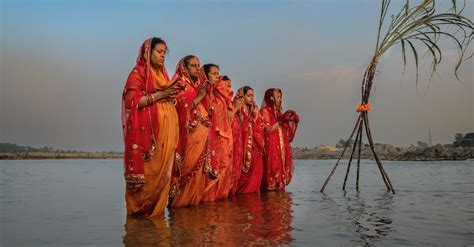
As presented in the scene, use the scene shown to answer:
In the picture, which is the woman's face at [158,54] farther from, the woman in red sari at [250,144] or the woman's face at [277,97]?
the woman's face at [277,97]

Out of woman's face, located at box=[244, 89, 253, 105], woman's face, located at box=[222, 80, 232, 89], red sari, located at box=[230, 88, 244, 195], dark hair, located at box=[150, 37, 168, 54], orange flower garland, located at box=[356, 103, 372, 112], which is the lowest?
red sari, located at box=[230, 88, 244, 195]

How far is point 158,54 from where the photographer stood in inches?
243

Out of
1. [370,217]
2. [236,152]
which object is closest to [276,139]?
[236,152]

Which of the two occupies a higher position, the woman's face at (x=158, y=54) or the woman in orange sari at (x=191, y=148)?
the woman's face at (x=158, y=54)

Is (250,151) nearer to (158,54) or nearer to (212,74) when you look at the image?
(212,74)

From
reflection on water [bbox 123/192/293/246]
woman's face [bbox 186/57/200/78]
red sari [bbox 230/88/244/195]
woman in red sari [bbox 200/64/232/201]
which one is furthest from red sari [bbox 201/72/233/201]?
red sari [bbox 230/88/244/195]

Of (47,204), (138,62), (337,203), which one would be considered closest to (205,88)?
(138,62)

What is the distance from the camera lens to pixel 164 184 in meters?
6.05

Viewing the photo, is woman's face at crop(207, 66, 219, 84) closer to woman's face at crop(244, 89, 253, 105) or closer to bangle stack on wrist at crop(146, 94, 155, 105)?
woman's face at crop(244, 89, 253, 105)

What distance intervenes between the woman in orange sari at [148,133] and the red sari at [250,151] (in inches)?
138

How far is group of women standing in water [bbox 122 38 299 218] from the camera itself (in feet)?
19.2

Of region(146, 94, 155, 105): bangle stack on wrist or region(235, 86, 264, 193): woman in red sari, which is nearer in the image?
region(146, 94, 155, 105): bangle stack on wrist

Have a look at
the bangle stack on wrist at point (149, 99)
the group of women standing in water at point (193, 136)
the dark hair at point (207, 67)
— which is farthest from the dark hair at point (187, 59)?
the bangle stack on wrist at point (149, 99)

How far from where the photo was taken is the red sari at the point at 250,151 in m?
9.55
